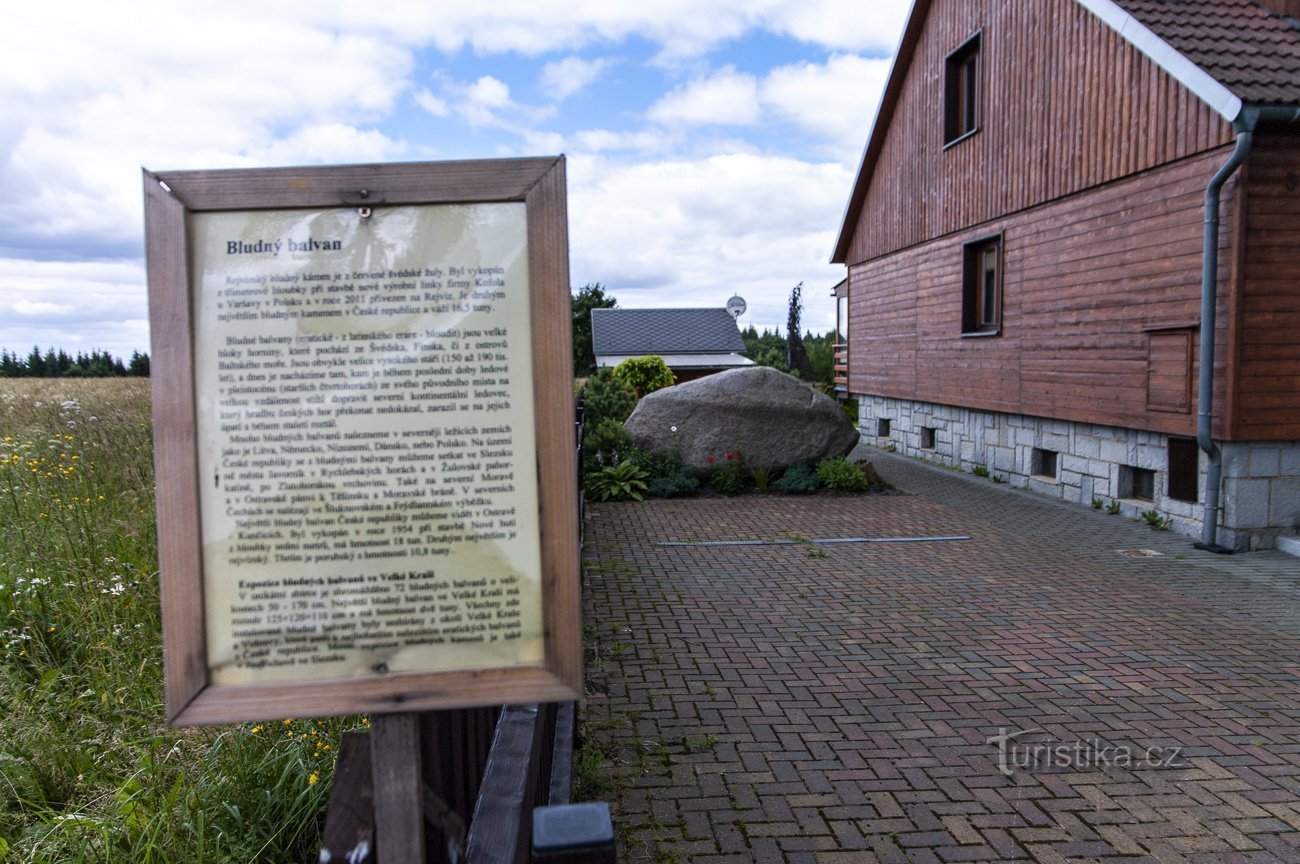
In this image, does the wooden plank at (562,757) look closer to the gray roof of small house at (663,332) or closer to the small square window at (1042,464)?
the small square window at (1042,464)

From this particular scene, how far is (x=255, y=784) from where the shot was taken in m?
3.23

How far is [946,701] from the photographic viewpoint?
16.8 ft

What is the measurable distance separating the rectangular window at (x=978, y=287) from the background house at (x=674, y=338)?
23453mm

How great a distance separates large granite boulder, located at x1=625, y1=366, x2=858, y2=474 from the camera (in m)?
13.1

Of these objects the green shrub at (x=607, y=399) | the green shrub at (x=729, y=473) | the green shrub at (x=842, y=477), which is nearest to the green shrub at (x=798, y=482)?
the green shrub at (x=842, y=477)

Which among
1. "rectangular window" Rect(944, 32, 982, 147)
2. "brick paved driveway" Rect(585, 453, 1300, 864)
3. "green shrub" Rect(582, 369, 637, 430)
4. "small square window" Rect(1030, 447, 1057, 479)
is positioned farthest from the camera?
"green shrub" Rect(582, 369, 637, 430)

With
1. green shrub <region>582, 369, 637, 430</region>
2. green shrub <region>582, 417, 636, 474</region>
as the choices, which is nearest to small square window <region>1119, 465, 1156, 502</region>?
green shrub <region>582, 417, 636, 474</region>

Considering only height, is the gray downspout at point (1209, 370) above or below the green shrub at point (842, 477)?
above

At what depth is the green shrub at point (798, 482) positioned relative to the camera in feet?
42.0

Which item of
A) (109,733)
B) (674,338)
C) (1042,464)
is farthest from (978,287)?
(674,338)

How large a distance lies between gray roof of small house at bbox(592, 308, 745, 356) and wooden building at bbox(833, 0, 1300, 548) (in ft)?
78.5

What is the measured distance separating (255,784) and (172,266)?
219 cm

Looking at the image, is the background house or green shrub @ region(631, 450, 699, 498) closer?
green shrub @ region(631, 450, 699, 498)

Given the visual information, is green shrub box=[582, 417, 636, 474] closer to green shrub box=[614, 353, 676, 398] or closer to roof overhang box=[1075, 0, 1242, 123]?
roof overhang box=[1075, 0, 1242, 123]
